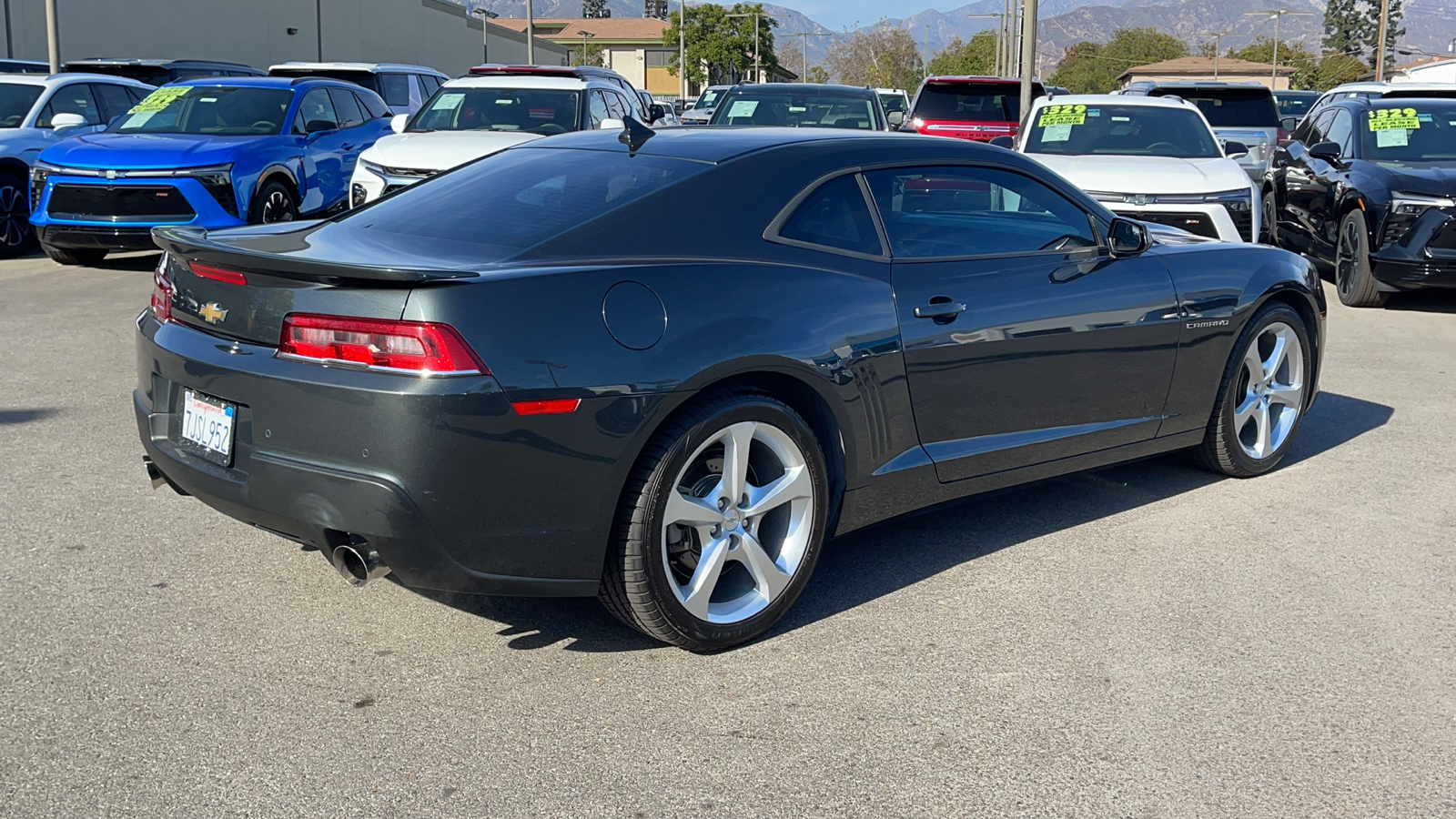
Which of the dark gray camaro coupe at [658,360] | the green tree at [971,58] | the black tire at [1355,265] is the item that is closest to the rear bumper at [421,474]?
the dark gray camaro coupe at [658,360]

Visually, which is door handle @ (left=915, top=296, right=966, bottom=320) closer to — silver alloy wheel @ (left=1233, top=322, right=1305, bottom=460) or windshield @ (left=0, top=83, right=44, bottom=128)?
silver alloy wheel @ (left=1233, top=322, right=1305, bottom=460)

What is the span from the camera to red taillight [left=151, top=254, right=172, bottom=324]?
3.99 metres

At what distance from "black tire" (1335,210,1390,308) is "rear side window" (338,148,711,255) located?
8.52 m

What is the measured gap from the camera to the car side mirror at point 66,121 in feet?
42.6

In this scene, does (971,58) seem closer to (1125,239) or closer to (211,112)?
(211,112)

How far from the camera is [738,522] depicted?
12.9 ft

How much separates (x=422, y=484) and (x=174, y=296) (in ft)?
3.85

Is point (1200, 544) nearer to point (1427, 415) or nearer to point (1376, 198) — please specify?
point (1427, 415)

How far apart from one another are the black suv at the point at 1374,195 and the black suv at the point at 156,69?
522 inches

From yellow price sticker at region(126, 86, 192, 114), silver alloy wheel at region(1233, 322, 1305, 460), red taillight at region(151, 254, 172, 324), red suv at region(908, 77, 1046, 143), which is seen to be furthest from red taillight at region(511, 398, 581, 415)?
red suv at region(908, 77, 1046, 143)

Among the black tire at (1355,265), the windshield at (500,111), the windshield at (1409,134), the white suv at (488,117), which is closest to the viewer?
the black tire at (1355,265)

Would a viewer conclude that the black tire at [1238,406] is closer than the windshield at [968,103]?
Yes

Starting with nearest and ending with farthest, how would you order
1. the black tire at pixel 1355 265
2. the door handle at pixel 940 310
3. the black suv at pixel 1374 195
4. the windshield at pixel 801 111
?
the door handle at pixel 940 310 < the black suv at pixel 1374 195 < the black tire at pixel 1355 265 < the windshield at pixel 801 111

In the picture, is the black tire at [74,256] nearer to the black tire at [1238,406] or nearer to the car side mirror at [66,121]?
the car side mirror at [66,121]
